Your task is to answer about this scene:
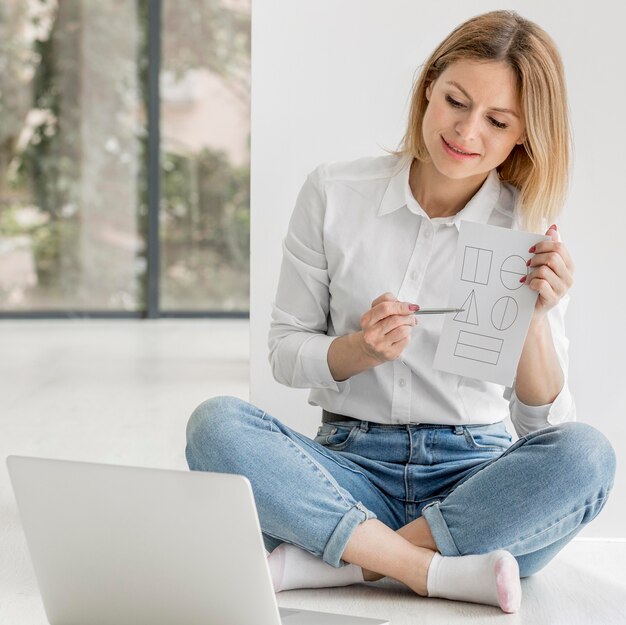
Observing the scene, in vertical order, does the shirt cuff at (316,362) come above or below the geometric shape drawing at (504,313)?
below

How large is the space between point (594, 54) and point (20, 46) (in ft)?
15.7

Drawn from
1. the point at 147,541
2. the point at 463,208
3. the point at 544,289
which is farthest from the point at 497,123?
the point at 147,541

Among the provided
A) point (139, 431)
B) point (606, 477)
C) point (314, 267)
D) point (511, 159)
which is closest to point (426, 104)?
point (511, 159)

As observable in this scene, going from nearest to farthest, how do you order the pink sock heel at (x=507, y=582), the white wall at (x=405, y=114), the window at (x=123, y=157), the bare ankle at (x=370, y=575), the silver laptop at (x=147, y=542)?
1. the silver laptop at (x=147, y=542)
2. the pink sock heel at (x=507, y=582)
3. the bare ankle at (x=370, y=575)
4. the white wall at (x=405, y=114)
5. the window at (x=123, y=157)

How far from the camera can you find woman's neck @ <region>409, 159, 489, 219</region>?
64.8 inches

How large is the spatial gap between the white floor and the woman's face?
61 centimetres

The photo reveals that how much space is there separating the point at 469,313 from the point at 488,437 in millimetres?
221

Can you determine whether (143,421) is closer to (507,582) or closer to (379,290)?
(379,290)

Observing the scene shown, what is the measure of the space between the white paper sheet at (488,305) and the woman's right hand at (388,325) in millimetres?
100

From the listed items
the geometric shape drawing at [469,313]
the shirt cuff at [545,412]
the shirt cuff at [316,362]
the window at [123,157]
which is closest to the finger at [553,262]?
the geometric shape drawing at [469,313]

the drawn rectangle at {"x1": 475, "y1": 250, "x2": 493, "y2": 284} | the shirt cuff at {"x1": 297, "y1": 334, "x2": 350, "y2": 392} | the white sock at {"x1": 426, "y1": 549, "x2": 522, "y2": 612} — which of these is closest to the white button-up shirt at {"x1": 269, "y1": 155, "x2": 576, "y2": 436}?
the shirt cuff at {"x1": 297, "y1": 334, "x2": 350, "y2": 392}

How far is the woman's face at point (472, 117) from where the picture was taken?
59.6 inches

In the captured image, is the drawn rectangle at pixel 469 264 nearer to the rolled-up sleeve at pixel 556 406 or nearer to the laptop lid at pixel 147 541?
the rolled-up sleeve at pixel 556 406

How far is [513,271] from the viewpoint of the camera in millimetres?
1491
